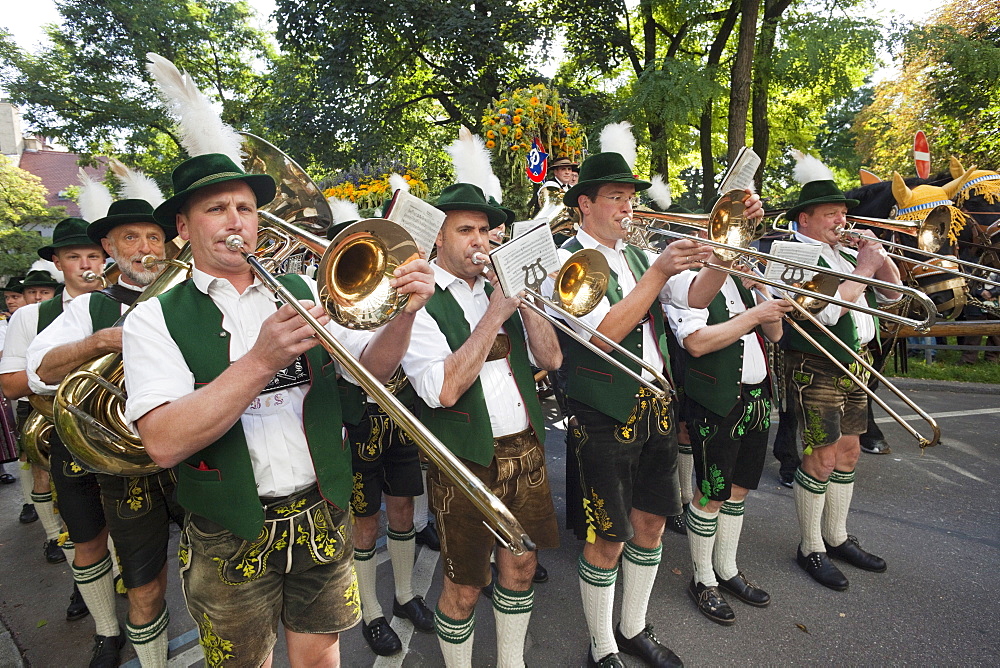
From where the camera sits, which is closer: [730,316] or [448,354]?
[448,354]

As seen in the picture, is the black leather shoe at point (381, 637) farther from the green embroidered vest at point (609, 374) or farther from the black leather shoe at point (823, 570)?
the black leather shoe at point (823, 570)

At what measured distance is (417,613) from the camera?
130 inches

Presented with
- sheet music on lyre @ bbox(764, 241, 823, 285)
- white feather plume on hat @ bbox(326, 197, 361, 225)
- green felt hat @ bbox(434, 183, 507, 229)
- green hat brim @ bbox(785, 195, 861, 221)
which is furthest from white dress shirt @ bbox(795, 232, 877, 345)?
white feather plume on hat @ bbox(326, 197, 361, 225)

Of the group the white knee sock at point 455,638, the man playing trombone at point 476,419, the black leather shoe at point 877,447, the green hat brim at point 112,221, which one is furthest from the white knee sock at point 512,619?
the black leather shoe at point 877,447

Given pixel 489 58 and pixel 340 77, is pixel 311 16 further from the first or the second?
pixel 489 58

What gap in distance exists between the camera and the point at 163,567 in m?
2.77

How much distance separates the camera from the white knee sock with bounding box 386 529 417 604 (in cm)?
339

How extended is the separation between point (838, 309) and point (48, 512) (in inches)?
233

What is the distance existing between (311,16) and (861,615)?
632 inches

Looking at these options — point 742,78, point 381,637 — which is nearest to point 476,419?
point 381,637

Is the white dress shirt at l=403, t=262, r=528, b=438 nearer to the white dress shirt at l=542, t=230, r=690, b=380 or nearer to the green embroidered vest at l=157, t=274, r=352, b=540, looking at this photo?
the white dress shirt at l=542, t=230, r=690, b=380

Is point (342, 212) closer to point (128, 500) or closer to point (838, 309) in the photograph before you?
point (128, 500)

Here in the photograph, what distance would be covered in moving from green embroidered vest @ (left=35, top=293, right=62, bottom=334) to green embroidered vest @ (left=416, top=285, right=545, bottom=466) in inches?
101

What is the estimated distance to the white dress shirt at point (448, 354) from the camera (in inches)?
91.8
